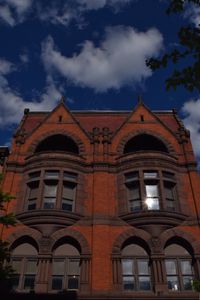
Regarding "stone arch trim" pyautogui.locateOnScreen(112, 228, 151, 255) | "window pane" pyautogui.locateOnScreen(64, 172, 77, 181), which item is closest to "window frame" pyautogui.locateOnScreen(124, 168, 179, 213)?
"stone arch trim" pyautogui.locateOnScreen(112, 228, 151, 255)

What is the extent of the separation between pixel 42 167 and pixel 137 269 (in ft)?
28.0

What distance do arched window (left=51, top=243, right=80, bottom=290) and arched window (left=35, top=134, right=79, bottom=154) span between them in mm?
7842

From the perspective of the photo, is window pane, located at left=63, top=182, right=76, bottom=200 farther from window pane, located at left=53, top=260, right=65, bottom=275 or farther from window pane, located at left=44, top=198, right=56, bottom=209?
window pane, located at left=53, top=260, right=65, bottom=275

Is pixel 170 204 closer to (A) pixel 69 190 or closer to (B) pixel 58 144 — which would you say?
(A) pixel 69 190

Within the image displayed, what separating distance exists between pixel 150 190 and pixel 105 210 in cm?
329

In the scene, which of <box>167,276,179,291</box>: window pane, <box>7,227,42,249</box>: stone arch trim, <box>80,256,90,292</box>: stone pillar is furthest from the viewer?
<box>7,227,42,249</box>: stone arch trim

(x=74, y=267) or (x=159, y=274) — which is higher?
(x=74, y=267)

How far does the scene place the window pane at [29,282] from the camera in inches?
687

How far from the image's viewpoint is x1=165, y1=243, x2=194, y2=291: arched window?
17.5 meters

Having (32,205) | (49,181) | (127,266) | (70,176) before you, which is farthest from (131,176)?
(32,205)

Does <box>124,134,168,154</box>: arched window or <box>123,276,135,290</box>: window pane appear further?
<box>124,134,168,154</box>: arched window

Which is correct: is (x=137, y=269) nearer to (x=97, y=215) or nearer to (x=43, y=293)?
(x=97, y=215)

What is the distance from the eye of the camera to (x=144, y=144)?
25.1m

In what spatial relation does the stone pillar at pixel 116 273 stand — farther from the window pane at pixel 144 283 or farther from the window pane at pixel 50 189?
the window pane at pixel 50 189
